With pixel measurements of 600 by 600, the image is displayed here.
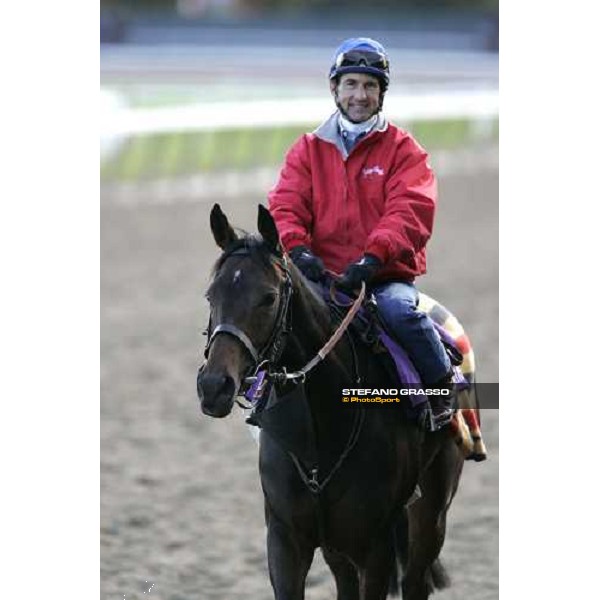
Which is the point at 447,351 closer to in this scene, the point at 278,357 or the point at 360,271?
the point at 360,271

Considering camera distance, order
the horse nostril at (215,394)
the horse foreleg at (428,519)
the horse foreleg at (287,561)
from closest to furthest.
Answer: the horse nostril at (215,394) < the horse foreleg at (287,561) < the horse foreleg at (428,519)

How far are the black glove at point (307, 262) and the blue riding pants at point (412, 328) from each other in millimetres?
217

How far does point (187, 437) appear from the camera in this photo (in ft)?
25.1

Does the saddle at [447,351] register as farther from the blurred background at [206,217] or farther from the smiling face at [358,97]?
the blurred background at [206,217]

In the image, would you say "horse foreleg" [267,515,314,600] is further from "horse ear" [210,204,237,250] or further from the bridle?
"horse ear" [210,204,237,250]

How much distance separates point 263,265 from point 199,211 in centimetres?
990

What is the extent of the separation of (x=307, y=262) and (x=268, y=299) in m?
0.43

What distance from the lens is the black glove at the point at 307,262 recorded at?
3988 mm

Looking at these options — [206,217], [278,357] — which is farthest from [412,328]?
[206,217]

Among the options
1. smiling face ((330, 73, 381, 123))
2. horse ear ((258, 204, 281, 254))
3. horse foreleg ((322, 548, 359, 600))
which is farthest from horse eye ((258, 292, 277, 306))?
horse foreleg ((322, 548, 359, 600))

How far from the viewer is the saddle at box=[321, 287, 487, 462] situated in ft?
13.5

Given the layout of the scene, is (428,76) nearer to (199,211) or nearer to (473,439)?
(199,211)

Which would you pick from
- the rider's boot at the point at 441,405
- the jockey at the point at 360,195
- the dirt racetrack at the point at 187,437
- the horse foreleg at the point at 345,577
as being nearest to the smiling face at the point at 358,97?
the jockey at the point at 360,195
